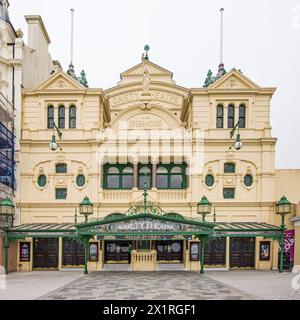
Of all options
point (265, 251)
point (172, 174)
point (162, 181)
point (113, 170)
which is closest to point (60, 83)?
point (113, 170)

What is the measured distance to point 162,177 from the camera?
27141 millimetres

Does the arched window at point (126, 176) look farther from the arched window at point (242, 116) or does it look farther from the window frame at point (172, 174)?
the arched window at point (242, 116)

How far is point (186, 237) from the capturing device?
73.6 ft

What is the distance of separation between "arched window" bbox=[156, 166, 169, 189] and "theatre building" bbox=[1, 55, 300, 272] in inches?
3.0

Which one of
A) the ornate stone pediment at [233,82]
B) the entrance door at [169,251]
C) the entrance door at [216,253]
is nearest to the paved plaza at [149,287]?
the entrance door at [216,253]

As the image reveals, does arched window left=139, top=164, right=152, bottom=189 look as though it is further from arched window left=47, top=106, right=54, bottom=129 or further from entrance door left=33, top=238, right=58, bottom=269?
entrance door left=33, top=238, right=58, bottom=269

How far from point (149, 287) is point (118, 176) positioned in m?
11.8

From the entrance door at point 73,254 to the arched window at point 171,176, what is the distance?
7339mm

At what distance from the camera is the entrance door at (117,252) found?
26.3 m

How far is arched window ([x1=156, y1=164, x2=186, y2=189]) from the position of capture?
2708 cm

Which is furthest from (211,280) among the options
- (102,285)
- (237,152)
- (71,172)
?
(71,172)

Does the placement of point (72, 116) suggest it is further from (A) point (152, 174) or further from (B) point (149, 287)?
(B) point (149, 287)
